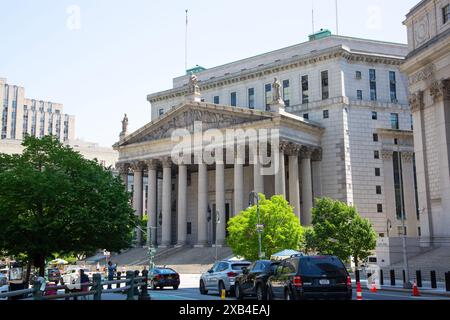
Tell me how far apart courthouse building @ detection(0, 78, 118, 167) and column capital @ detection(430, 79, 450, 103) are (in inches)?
4502

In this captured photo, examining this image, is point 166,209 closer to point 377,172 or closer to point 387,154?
point 377,172

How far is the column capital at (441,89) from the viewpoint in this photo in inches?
1639

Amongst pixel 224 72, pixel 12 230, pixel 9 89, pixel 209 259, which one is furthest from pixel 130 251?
pixel 9 89

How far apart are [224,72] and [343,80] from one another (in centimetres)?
2354

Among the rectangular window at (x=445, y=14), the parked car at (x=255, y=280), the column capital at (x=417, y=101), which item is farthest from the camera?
the column capital at (x=417, y=101)

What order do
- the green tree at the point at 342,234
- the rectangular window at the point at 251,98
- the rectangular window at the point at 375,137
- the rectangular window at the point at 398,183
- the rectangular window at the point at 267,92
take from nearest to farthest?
the green tree at the point at 342,234 < the rectangular window at the point at 398,183 < the rectangular window at the point at 375,137 < the rectangular window at the point at 267,92 < the rectangular window at the point at 251,98

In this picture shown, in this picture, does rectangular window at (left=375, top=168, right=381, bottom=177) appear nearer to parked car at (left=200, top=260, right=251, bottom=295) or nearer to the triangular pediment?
the triangular pediment

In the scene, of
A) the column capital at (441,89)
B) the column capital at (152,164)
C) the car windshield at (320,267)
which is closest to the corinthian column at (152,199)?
the column capital at (152,164)

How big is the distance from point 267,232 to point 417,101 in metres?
17.6

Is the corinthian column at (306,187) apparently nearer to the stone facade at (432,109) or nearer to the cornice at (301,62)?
the cornice at (301,62)

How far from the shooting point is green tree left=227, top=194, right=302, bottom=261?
48531 mm

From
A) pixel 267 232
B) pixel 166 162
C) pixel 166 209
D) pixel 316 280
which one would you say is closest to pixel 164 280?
pixel 267 232

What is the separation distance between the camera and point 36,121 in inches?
6280

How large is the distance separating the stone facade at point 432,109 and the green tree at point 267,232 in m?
11.9
